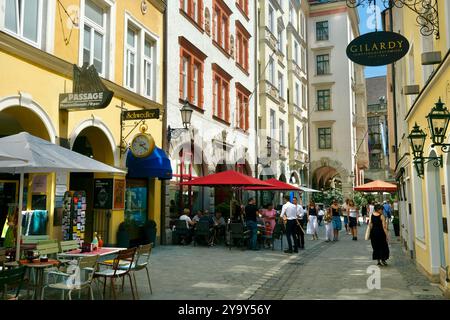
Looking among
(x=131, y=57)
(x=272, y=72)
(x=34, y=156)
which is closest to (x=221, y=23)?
(x=272, y=72)

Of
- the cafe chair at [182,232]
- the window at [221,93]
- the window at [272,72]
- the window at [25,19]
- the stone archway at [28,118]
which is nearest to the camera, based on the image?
the window at [25,19]

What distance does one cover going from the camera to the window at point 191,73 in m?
18.2

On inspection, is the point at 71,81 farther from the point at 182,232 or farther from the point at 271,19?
the point at 271,19

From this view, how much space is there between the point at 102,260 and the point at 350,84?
38.4m

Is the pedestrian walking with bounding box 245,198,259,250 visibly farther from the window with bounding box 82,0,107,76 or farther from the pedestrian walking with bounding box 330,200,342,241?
the window with bounding box 82,0,107,76

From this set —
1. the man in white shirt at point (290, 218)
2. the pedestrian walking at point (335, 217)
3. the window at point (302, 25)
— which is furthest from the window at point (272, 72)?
the man in white shirt at point (290, 218)

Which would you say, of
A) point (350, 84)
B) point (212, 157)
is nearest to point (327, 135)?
point (350, 84)

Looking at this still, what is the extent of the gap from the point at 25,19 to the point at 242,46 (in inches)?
680

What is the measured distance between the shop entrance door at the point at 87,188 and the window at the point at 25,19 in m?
4.32

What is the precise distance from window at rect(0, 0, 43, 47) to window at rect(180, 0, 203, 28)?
846cm

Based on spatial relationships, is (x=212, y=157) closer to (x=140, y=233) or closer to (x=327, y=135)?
(x=140, y=233)

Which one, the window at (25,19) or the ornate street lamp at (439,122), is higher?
the window at (25,19)

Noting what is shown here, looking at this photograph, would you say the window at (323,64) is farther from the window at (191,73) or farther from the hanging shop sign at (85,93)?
the hanging shop sign at (85,93)
